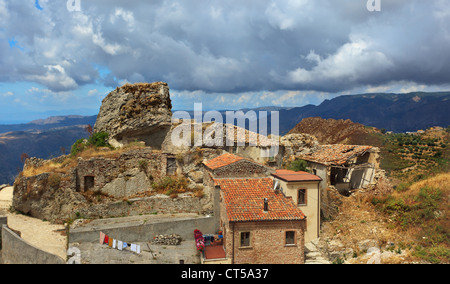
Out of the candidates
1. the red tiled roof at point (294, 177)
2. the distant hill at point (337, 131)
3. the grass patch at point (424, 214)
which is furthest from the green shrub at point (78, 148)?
the distant hill at point (337, 131)

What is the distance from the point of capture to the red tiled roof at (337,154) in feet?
77.1

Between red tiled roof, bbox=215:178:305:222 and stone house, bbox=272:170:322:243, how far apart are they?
1.89 ft

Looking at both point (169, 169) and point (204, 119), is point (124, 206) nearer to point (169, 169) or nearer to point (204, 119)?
point (169, 169)

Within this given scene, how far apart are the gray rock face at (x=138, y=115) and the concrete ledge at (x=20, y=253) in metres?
12.9

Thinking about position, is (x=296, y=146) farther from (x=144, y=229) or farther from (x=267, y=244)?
(x=144, y=229)

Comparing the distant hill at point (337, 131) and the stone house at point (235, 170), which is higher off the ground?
the distant hill at point (337, 131)

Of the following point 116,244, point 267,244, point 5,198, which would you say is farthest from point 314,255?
point 5,198

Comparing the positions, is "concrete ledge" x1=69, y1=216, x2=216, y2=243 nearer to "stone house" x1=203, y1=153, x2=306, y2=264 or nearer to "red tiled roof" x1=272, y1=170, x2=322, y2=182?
"stone house" x1=203, y1=153, x2=306, y2=264

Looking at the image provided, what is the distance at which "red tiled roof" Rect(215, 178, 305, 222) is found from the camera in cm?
1712

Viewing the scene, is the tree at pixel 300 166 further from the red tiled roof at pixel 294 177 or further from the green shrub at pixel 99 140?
the green shrub at pixel 99 140

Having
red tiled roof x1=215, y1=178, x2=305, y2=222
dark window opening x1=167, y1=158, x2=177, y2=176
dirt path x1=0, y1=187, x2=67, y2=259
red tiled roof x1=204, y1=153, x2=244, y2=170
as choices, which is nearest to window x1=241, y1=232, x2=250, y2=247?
red tiled roof x1=215, y1=178, x2=305, y2=222

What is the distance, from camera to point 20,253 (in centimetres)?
1504

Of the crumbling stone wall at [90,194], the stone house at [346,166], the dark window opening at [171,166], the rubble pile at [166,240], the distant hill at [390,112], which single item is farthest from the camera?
the distant hill at [390,112]

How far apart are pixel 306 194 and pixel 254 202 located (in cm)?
366
